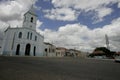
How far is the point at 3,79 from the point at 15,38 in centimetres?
3355

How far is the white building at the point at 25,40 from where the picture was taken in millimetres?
35344

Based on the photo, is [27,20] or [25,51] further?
[27,20]

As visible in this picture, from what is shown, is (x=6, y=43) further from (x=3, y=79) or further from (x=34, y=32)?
(x=3, y=79)

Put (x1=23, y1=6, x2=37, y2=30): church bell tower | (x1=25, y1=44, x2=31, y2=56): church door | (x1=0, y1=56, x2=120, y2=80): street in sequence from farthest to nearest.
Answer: (x1=23, y1=6, x2=37, y2=30): church bell tower
(x1=25, y1=44, x2=31, y2=56): church door
(x1=0, y1=56, x2=120, y2=80): street

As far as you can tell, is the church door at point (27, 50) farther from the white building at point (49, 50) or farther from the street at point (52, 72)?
the street at point (52, 72)

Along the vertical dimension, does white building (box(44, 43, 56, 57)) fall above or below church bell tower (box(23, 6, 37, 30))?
below

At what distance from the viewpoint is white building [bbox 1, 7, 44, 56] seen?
1391 inches

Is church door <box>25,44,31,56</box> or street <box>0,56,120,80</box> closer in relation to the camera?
A: street <box>0,56,120,80</box>

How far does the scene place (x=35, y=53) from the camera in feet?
132

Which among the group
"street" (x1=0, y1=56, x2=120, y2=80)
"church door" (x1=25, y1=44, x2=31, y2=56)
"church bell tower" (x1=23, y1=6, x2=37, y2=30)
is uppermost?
"church bell tower" (x1=23, y1=6, x2=37, y2=30)

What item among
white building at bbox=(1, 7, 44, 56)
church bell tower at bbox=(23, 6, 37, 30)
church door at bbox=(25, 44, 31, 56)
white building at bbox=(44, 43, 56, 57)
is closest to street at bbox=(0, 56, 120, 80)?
white building at bbox=(1, 7, 44, 56)

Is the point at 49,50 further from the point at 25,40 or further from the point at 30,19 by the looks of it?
the point at 25,40

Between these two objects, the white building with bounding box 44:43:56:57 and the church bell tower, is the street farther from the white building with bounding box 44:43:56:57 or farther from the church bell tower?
the white building with bounding box 44:43:56:57

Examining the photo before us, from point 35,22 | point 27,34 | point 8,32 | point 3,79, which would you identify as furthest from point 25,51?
point 3,79
